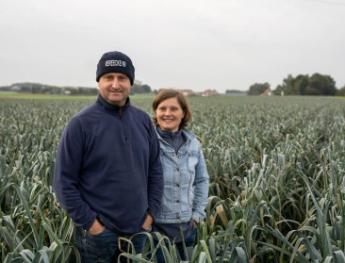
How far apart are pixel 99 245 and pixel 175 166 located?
Answer: 69 cm

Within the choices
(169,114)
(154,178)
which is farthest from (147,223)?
(169,114)

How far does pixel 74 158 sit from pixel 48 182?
1869 mm

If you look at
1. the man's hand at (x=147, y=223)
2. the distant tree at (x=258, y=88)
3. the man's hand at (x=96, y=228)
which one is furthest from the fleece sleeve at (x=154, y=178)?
the distant tree at (x=258, y=88)

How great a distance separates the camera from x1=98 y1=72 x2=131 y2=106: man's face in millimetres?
2502

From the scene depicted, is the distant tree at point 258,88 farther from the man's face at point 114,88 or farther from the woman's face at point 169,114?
the man's face at point 114,88

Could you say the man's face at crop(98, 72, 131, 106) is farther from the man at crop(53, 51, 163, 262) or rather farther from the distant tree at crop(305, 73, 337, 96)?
the distant tree at crop(305, 73, 337, 96)

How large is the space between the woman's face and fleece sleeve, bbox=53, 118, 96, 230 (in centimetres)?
63

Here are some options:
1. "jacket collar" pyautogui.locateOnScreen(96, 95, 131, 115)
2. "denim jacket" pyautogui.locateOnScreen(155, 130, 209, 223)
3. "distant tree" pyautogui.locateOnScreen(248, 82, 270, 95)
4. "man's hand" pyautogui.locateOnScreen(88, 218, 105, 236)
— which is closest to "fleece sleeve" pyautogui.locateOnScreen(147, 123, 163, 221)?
"denim jacket" pyautogui.locateOnScreen(155, 130, 209, 223)

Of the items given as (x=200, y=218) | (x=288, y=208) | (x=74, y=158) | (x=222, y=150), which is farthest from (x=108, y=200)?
(x=222, y=150)

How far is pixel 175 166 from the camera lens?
114 inches

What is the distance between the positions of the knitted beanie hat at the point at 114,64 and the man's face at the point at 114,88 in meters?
0.02

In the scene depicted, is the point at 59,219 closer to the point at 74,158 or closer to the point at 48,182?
the point at 74,158

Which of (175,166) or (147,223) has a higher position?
(175,166)

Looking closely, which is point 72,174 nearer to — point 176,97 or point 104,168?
point 104,168
